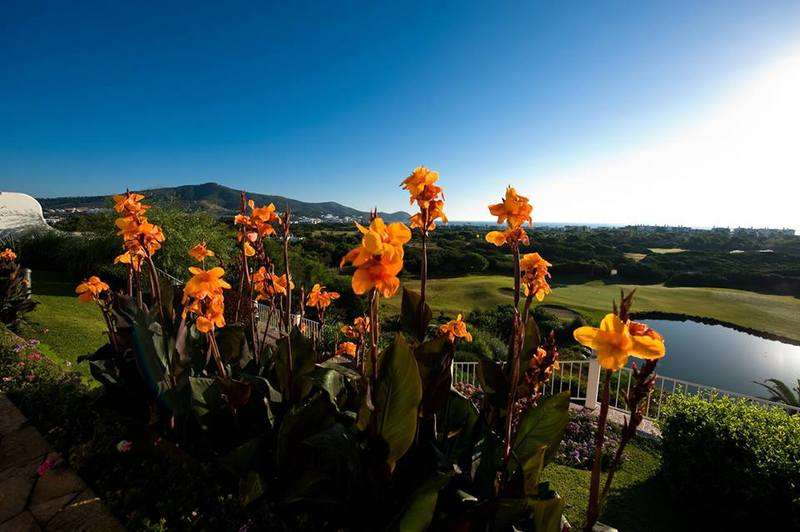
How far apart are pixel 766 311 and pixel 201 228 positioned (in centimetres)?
3274

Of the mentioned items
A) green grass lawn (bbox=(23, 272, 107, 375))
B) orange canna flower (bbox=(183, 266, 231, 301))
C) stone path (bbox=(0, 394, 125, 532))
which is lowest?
green grass lawn (bbox=(23, 272, 107, 375))

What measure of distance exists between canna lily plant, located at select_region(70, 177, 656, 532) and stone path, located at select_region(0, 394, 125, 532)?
0.39 metres

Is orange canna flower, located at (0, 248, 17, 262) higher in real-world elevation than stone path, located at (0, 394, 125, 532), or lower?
higher

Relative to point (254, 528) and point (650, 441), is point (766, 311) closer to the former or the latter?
point (650, 441)

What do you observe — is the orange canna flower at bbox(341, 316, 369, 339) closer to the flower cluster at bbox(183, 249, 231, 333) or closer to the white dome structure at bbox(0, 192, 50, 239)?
the flower cluster at bbox(183, 249, 231, 333)

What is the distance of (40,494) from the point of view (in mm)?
1775

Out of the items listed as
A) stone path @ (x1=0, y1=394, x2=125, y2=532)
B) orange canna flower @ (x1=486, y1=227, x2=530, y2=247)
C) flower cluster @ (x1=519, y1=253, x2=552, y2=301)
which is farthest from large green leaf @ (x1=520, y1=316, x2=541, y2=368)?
stone path @ (x1=0, y1=394, x2=125, y2=532)

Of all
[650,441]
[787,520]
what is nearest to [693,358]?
[650,441]

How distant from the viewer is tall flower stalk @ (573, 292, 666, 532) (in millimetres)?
853

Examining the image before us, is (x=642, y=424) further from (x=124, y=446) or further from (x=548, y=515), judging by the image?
(x=124, y=446)

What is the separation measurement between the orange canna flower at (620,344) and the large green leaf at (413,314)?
805 millimetres

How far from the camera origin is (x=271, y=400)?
5.69 feet

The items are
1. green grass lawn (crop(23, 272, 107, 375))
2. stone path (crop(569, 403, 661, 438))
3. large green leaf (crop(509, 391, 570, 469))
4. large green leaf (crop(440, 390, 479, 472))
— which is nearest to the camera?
large green leaf (crop(509, 391, 570, 469))

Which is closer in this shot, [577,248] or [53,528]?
[53,528]
